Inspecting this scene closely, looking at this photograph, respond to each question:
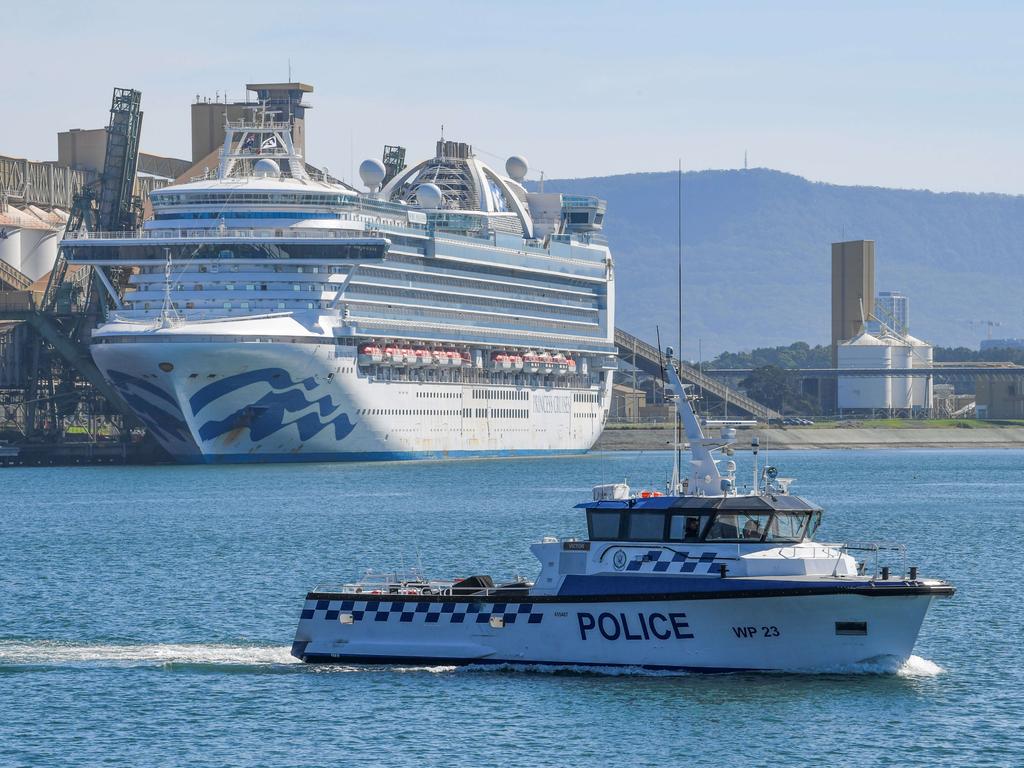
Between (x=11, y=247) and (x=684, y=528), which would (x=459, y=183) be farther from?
(x=684, y=528)

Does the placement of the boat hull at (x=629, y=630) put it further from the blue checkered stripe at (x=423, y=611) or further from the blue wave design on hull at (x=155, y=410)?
the blue wave design on hull at (x=155, y=410)

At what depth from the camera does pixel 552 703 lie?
34.3m

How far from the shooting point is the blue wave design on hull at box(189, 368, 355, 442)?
375 ft

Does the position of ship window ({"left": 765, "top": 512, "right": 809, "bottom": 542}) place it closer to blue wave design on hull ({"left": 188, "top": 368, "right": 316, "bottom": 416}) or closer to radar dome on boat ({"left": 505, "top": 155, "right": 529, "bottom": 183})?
blue wave design on hull ({"left": 188, "top": 368, "right": 316, "bottom": 416})

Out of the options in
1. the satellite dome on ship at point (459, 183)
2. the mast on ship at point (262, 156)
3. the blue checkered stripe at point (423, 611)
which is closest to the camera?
the blue checkered stripe at point (423, 611)

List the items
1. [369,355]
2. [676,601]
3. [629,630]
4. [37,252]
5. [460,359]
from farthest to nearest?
[37,252], [460,359], [369,355], [629,630], [676,601]

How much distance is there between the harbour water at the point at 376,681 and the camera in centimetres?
3155

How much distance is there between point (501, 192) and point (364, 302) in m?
33.9

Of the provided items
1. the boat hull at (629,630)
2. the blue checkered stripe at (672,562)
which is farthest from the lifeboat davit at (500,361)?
the blue checkered stripe at (672,562)

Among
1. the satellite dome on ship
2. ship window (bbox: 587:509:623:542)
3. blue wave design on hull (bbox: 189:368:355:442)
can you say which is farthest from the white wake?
the satellite dome on ship

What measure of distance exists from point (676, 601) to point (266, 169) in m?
98.0

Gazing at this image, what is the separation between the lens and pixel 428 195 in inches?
5738

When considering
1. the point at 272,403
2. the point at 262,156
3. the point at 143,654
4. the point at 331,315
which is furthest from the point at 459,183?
the point at 143,654

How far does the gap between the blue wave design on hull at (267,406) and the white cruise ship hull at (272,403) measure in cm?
6
